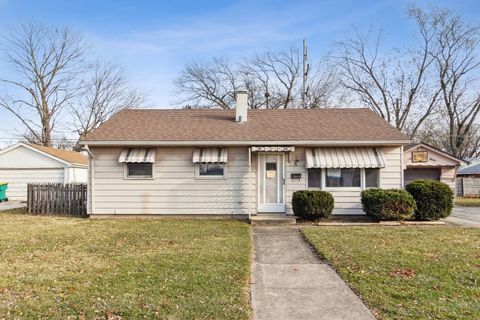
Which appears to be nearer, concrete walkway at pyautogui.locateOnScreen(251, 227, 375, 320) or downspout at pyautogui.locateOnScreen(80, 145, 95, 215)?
concrete walkway at pyautogui.locateOnScreen(251, 227, 375, 320)

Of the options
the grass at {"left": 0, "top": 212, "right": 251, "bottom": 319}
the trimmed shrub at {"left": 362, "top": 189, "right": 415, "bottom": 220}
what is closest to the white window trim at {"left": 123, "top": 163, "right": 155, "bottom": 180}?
the grass at {"left": 0, "top": 212, "right": 251, "bottom": 319}

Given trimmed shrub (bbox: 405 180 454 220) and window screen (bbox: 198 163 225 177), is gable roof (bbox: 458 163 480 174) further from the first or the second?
window screen (bbox: 198 163 225 177)

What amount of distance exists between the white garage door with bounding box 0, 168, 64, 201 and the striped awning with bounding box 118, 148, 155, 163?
11.4 meters

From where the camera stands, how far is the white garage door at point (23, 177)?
21688mm

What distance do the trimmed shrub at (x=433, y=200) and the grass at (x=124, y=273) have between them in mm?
5770

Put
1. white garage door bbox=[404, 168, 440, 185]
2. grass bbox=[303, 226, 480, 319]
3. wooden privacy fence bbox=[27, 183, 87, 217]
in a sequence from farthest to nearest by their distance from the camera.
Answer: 1. white garage door bbox=[404, 168, 440, 185]
2. wooden privacy fence bbox=[27, 183, 87, 217]
3. grass bbox=[303, 226, 480, 319]

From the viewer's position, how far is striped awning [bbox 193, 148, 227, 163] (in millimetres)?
12148

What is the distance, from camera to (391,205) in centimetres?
1129

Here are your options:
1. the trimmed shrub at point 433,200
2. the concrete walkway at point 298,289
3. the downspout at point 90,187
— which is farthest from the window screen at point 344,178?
the downspout at point 90,187

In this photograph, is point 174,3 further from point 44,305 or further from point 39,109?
point 39,109

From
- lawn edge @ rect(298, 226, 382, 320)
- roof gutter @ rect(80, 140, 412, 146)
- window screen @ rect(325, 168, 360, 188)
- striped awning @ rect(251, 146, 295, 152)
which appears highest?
roof gutter @ rect(80, 140, 412, 146)

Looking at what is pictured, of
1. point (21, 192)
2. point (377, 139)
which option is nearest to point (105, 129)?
point (377, 139)

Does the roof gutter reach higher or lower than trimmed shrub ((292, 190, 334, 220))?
higher

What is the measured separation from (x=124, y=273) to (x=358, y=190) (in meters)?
8.89
